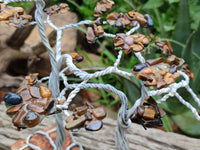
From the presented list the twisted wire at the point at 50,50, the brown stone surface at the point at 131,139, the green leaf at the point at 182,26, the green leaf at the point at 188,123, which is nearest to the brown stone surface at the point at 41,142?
the brown stone surface at the point at 131,139

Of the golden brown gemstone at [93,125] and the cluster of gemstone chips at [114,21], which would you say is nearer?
the golden brown gemstone at [93,125]

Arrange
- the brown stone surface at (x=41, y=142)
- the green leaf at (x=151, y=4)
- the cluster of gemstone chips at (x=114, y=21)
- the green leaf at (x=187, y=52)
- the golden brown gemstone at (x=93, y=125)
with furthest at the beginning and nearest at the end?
the green leaf at (x=151, y=4)
the green leaf at (x=187, y=52)
the brown stone surface at (x=41, y=142)
the cluster of gemstone chips at (x=114, y=21)
the golden brown gemstone at (x=93, y=125)

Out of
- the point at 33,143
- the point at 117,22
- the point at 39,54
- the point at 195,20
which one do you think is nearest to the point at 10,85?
the point at 39,54

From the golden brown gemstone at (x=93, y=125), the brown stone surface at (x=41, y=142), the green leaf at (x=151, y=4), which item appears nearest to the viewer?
the golden brown gemstone at (x=93, y=125)

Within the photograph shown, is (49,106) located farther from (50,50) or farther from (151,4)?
(151,4)

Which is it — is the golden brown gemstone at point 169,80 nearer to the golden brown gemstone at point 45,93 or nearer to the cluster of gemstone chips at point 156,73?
the cluster of gemstone chips at point 156,73

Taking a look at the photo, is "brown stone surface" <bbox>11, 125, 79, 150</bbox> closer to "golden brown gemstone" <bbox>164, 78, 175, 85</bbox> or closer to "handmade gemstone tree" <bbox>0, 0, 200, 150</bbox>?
"handmade gemstone tree" <bbox>0, 0, 200, 150</bbox>

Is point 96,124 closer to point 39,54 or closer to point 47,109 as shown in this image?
point 47,109

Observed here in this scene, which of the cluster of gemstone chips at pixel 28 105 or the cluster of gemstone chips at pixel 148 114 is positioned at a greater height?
the cluster of gemstone chips at pixel 28 105
